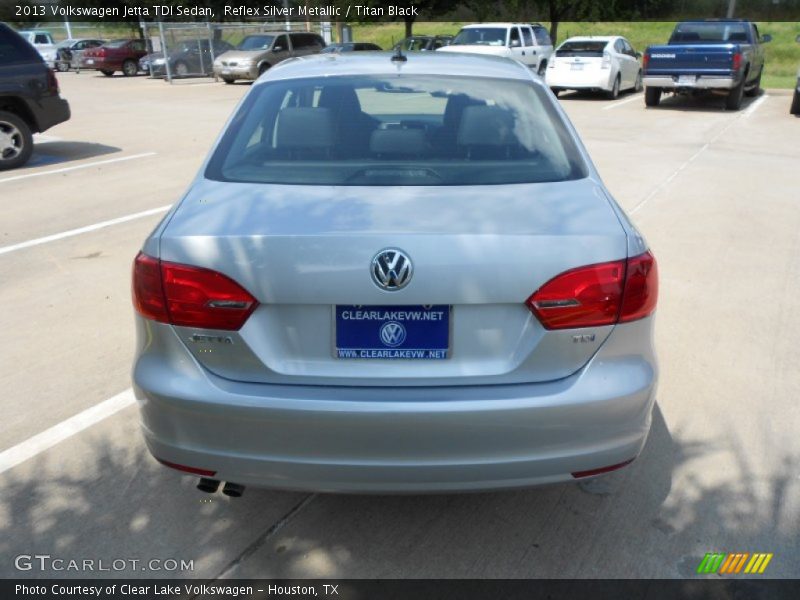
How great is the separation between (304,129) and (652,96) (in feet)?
53.5

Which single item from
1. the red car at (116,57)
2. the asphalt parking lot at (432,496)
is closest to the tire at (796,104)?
the asphalt parking lot at (432,496)

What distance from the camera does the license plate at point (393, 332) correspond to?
2.29m

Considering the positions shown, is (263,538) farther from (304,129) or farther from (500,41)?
(500,41)

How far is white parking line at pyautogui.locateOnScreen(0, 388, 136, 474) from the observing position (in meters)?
3.37

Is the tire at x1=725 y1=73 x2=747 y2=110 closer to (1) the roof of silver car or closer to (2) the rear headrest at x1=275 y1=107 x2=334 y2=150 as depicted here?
(1) the roof of silver car

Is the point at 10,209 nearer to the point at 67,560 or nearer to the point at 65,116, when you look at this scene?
the point at 65,116

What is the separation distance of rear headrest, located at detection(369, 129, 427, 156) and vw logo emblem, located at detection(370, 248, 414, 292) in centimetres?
92

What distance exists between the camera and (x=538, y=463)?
7.77 ft

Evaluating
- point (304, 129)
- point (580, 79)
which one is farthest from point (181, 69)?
point (304, 129)

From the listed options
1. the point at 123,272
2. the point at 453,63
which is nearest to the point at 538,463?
the point at 453,63

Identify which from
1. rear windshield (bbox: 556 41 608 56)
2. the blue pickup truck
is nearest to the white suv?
rear windshield (bbox: 556 41 608 56)

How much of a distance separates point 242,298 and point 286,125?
1.22 metres

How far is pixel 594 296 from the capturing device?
233 cm

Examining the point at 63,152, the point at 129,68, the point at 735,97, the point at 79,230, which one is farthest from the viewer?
the point at 129,68
